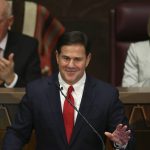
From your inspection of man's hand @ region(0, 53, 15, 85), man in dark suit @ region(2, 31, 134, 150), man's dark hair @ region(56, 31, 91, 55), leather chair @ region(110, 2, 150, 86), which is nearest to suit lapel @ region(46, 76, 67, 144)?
man in dark suit @ region(2, 31, 134, 150)

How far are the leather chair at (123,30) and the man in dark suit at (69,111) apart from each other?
0.81 meters

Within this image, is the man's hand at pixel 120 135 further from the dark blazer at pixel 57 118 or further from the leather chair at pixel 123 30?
the leather chair at pixel 123 30

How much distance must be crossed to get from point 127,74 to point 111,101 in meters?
0.63

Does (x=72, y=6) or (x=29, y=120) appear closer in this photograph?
(x=29, y=120)

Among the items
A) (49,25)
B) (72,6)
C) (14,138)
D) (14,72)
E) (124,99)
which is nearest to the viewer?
(14,138)

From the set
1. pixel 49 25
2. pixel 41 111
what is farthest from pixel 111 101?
pixel 49 25

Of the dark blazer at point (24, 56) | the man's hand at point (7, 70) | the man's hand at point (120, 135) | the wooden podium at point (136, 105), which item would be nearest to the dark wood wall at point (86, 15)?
the dark blazer at point (24, 56)

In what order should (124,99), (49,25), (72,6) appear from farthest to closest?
Answer: (72,6) → (49,25) → (124,99)

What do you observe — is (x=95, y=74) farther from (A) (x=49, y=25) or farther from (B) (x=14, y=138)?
(B) (x=14, y=138)

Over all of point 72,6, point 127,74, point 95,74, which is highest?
point 72,6

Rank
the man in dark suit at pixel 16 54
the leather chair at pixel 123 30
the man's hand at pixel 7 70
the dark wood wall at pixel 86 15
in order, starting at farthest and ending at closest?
the dark wood wall at pixel 86 15 → the leather chair at pixel 123 30 → the man in dark suit at pixel 16 54 → the man's hand at pixel 7 70

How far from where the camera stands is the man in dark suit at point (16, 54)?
2.12m

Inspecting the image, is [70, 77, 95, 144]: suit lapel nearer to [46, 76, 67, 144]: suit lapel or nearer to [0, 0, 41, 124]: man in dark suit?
[46, 76, 67, 144]: suit lapel

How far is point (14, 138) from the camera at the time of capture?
1.62m
